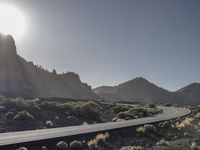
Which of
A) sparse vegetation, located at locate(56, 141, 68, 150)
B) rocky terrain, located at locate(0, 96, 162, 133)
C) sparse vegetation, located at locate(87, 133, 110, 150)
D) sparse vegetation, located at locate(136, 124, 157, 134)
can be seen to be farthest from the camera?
rocky terrain, located at locate(0, 96, 162, 133)

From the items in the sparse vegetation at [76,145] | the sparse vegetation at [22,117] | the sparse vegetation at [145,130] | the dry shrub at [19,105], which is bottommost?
the sparse vegetation at [76,145]

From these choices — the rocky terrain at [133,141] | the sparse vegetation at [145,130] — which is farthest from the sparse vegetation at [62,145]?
the sparse vegetation at [145,130]

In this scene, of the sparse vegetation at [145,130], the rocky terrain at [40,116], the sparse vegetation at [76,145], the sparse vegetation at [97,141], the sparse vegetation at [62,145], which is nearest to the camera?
the sparse vegetation at [62,145]

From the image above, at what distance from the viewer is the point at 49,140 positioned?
2586cm

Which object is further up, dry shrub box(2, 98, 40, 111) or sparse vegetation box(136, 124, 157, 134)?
dry shrub box(2, 98, 40, 111)

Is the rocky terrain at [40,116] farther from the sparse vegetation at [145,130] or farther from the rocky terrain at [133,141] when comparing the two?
the rocky terrain at [133,141]

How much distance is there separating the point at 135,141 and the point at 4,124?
55.4ft

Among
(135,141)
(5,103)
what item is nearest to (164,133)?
(135,141)

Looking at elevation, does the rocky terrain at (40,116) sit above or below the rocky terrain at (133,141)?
above

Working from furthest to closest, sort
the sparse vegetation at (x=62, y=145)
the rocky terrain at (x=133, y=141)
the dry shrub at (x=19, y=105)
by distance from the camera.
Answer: the dry shrub at (x=19, y=105)
the rocky terrain at (x=133, y=141)
the sparse vegetation at (x=62, y=145)

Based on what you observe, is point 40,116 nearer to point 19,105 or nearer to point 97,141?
point 19,105

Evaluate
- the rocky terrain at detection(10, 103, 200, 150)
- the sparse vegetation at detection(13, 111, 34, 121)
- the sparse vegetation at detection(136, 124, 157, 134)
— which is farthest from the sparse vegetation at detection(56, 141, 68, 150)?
the sparse vegetation at detection(13, 111, 34, 121)

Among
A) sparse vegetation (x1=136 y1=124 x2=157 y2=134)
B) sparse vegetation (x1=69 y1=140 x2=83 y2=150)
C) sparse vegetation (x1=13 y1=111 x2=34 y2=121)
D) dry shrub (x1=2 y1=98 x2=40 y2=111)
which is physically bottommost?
sparse vegetation (x1=69 y1=140 x2=83 y2=150)

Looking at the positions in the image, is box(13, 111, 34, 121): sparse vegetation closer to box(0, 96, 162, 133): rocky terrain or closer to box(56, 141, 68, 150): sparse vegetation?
box(0, 96, 162, 133): rocky terrain
